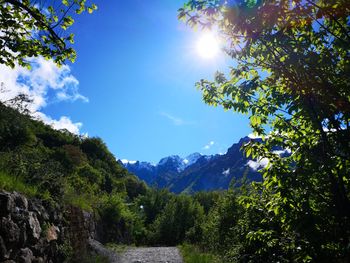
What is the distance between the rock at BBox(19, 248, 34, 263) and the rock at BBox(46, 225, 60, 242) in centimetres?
169

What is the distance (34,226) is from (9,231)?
5.65 feet

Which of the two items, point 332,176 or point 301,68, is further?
point 332,176

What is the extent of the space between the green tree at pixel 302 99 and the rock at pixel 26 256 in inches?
238

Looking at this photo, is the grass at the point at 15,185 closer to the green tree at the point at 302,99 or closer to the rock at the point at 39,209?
the rock at the point at 39,209

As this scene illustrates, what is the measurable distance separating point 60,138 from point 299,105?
5379 centimetres

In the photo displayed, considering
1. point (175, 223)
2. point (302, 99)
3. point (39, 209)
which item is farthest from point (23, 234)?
point (175, 223)

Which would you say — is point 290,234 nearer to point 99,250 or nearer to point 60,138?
point 99,250

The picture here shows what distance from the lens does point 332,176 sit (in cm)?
395

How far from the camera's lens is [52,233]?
1117 centimetres

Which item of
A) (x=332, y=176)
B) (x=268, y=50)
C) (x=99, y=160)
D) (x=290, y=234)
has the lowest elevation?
(x=290, y=234)

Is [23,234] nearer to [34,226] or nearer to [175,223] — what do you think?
[34,226]

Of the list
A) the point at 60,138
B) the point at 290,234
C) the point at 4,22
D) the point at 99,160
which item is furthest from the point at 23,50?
the point at 99,160

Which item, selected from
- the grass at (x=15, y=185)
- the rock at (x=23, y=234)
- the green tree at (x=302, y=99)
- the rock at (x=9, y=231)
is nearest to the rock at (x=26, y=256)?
the rock at (x=23, y=234)

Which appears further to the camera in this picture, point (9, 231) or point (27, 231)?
point (27, 231)
